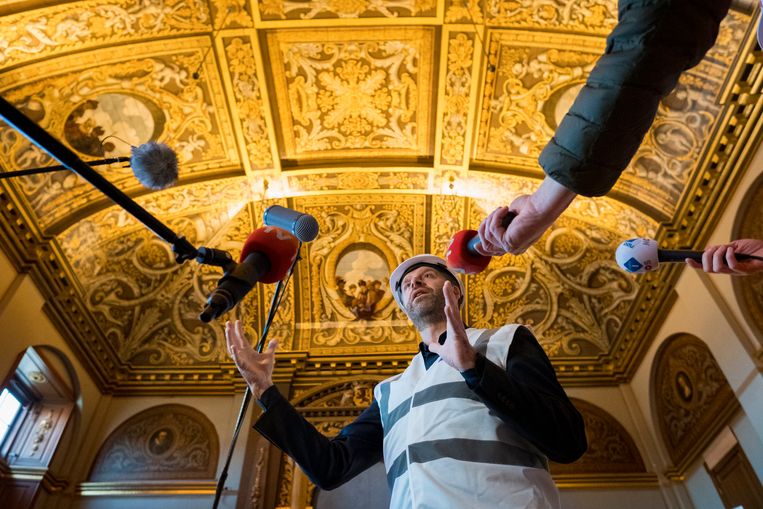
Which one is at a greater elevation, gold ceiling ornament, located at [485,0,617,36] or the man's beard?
gold ceiling ornament, located at [485,0,617,36]

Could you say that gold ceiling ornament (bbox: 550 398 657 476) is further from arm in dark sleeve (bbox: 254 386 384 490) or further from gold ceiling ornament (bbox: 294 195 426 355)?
arm in dark sleeve (bbox: 254 386 384 490)

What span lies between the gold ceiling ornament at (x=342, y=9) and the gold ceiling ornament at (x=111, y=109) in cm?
88

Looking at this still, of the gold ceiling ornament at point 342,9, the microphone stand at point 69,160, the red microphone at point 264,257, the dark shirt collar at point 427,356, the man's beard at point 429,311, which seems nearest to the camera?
the microphone stand at point 69,160

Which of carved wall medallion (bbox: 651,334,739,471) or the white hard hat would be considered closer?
the white hard hat

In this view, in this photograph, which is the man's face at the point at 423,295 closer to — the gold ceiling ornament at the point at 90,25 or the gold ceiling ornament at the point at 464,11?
the gold ceiling ornament at the point at 464,11

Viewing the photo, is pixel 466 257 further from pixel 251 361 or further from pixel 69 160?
pixel 69 160

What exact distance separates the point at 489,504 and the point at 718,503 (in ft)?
21.2

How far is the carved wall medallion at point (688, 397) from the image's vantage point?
6500 millimetres

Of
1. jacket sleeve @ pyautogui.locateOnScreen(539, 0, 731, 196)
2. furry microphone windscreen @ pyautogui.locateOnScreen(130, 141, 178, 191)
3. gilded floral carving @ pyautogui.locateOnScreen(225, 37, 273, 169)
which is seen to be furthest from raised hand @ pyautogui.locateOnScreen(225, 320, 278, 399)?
gilded floral carving @ pyautogui.locateOnScreen(225, 37, 273, 169)

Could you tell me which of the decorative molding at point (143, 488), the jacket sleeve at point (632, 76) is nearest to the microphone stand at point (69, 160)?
the jacket sleeve at point (632, 76)

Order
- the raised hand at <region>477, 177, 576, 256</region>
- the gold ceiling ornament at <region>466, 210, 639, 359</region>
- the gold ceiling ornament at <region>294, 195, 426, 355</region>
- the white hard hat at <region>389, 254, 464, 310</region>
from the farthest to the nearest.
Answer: the gold ceiling ornament at <region>294, 195, 426, 355</region> → the gold ceiling ornament at <region>466, 210, 639, 359</region> → the white hard hat at <region>389, 254, 464, 310</region> → the raised hand at <region>477, 177, 576, 256</region>

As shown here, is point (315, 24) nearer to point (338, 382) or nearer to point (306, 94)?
point (306, 94)

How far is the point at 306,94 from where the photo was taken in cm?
721

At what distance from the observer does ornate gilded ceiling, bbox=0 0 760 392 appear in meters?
6.09
